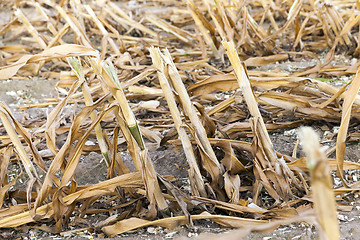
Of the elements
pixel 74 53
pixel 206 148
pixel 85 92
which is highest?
pixel 74 53

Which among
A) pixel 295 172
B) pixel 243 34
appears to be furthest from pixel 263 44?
pixel 295 172

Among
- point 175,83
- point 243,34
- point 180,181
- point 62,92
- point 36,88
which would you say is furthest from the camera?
point 36,88

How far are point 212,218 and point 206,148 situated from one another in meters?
0.19

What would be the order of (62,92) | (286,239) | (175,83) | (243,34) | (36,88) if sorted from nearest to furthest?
(286,239)
(175,83)
(62,92)
(243,34)
(36,88)

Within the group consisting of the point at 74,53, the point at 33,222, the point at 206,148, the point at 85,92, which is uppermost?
the point at 74,53

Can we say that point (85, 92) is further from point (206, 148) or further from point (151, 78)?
point (151, 78)

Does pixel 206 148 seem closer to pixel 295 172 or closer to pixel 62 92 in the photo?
pixel 295 172

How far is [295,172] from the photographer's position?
1.29m

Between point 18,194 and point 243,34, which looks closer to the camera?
point 18,194

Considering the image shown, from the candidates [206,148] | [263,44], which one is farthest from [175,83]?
[263,44]

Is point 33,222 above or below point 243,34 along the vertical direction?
below

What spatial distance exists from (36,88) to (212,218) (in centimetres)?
157

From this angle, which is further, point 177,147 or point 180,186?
point 177,147

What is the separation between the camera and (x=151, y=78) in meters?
2.20
